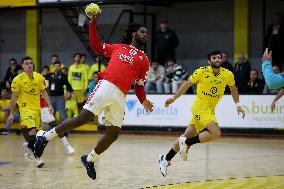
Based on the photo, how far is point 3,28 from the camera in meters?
32.5

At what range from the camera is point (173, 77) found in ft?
77.9

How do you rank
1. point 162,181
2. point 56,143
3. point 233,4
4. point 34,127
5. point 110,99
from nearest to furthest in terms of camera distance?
point 110,99 → point 162,181 → point 34,127 → point 56,143 → point 233,4

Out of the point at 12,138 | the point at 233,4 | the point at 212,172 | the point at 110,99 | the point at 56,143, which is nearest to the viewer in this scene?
the point at 110,99

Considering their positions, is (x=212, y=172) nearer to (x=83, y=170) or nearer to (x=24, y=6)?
(x=83, y=170)

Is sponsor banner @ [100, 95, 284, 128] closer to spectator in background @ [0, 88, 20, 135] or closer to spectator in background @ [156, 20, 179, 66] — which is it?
spectator in background @ [156, 20, 179, 66]

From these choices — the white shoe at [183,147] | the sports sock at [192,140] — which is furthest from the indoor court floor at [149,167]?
the sports sock at [192,140]

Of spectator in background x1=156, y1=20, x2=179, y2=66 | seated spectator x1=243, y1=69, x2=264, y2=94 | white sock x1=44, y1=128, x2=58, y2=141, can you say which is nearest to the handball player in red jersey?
white sock x1=44, y1=128, x2=58, y2=141

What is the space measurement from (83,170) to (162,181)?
219cm

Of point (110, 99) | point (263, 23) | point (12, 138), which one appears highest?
point (263, 23)

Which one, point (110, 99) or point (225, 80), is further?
point (225, 80)

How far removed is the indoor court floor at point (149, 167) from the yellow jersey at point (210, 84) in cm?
138

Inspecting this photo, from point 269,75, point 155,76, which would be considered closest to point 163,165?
point 269,75

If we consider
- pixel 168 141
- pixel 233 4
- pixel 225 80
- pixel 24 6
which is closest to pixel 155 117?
pixel 168 141

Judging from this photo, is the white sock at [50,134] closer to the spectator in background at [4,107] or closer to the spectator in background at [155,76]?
the spectator in background at [155,76]
